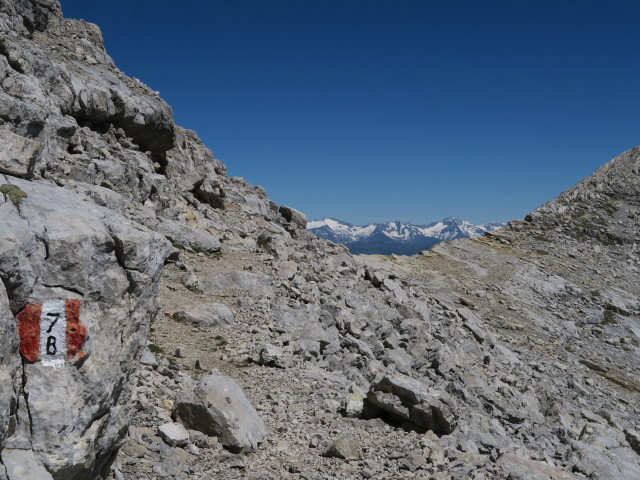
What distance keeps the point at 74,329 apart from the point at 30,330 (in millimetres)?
613

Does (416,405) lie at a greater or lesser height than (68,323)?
lesser

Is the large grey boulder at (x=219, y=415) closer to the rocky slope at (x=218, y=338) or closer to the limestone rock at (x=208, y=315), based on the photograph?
the rocky slope at (x=218, y=338)

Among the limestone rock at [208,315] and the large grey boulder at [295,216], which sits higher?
the large grey boulder at [295,216]

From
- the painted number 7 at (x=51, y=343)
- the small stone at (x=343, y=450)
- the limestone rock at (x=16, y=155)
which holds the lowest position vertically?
the small stone at (x=343, y=450)

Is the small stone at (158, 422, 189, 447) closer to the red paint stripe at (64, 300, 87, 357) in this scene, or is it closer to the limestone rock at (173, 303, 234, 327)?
the red paint stripe at (64, 300, 87, 357)

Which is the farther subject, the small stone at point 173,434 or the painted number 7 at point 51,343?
the small stone at point 173,434

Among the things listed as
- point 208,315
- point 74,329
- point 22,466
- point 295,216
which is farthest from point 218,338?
point 295,216

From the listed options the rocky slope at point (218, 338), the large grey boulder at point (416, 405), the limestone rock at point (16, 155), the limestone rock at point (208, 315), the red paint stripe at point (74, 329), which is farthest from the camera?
the limestone rock at point (208, 315)

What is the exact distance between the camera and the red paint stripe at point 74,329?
7.31 m

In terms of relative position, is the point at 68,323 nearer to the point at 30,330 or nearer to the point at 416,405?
the point at 30,330

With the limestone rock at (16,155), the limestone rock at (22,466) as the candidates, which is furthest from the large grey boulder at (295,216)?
the limestone rock at (22,466)

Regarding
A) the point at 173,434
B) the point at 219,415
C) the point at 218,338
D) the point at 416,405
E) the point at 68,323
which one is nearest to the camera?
the point at 68,323

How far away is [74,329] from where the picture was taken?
7.39 m

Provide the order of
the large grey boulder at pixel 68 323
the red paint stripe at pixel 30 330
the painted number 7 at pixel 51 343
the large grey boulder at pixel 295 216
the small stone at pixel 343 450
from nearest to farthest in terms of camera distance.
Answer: the large grey boulder at pixel 68 323, the red paint stripe at pixel 30 330, the painted number 7 at pixel 51 343, the small stone at pixel 343 450, the large grey boulder at pixel 295 216
